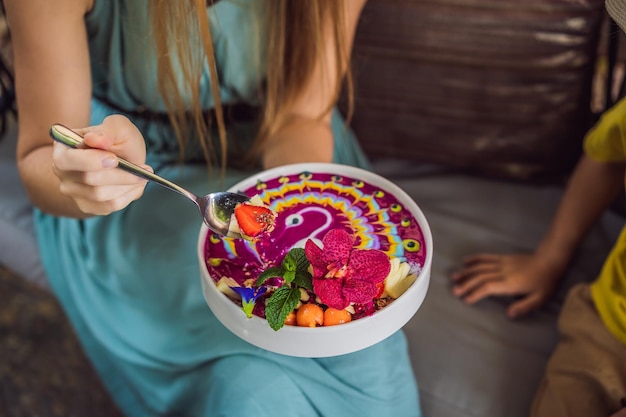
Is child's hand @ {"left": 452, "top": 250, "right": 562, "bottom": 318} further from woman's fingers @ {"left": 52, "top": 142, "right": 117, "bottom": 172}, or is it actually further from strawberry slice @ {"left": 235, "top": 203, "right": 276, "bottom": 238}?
woman's fingers @ {"left": 52, "top": 142, "right": 117, "bottom": 172}

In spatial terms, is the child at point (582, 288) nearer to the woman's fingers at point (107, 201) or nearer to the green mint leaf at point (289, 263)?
the green mint leaf at point (289, 263)

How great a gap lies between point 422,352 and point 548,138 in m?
0.40

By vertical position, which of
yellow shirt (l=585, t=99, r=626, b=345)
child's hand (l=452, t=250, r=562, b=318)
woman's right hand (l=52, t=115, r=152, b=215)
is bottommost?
child's hand (l=452, t=250, r=562, b=318)

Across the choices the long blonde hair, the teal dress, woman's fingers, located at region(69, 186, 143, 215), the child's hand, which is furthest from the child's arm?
woman's fingers, located at region(69, 186, 143, 215)

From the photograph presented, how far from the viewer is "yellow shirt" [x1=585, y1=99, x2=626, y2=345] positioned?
0.71 m

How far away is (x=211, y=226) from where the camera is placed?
0.60m

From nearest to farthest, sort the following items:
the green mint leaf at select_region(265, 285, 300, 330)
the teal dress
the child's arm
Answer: the green mint leaf at select_region(265, 285, 300, 330) → the teal dress → the child's arm

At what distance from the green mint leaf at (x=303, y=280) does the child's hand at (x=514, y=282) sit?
0.40 m

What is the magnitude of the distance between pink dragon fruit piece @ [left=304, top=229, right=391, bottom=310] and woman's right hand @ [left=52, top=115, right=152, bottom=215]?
17 centimetres

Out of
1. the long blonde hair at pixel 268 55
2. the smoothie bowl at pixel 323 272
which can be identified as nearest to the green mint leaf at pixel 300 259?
the smoothie bowl at pixel 323 272

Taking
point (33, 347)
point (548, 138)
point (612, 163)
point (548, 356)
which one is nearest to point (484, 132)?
point (548, 138)

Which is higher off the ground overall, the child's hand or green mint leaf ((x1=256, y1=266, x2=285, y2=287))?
green mint leaf ((x1=256, y1=266, x2=285, y2=287))

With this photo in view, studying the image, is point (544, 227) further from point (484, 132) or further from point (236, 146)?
point (236, 146)

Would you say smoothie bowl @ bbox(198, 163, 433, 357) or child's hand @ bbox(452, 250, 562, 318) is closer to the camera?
smoothie bowl @ bbox(198, 163, 433, 357)
